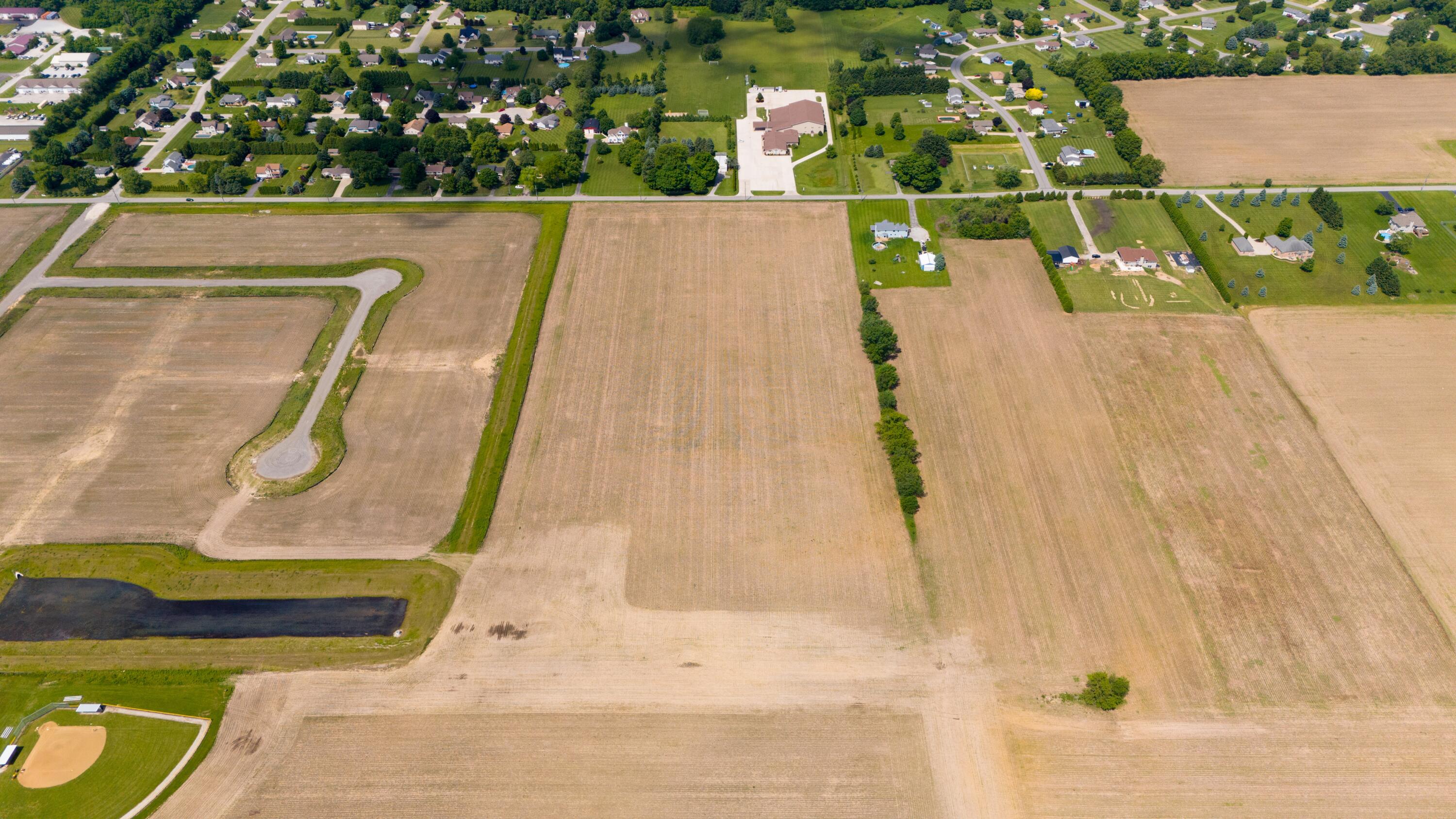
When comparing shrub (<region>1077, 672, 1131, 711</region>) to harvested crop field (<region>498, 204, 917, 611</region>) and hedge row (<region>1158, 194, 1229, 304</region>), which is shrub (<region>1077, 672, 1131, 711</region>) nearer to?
harvested crop field (<region>498, 204, 917, 611</region>)

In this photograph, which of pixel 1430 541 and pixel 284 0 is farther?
pixel 284 0

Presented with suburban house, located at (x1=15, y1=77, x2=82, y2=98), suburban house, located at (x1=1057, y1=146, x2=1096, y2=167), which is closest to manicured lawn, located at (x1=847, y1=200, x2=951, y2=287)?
suburban house, located at (x1=1057, y1=146, x2=1096, y2=167)

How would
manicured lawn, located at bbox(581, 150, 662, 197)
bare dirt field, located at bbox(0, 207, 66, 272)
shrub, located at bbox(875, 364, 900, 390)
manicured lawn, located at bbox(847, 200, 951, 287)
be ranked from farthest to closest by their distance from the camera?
manicured lawn, located at bbox(581, 150, 662, 197), bare dirt field, located at bbox(0, 207, 66, 272), manicured lawn, located at bbox(847, 200, 951, 287), shrub, located at bbox(875, 364, 900, 390)

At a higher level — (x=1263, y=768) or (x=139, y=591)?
(x=139, y=591)

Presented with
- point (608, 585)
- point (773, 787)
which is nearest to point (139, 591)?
A: point (608, 585)

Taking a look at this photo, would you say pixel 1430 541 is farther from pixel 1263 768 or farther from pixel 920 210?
pixel 920 210

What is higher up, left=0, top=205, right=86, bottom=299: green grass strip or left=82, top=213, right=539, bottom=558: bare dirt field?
left=0, top=205, right=86, bottom=299: green grass strip

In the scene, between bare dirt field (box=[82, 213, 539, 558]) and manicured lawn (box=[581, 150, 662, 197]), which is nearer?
bare dirt field (box=[82, 213, 539, 558])

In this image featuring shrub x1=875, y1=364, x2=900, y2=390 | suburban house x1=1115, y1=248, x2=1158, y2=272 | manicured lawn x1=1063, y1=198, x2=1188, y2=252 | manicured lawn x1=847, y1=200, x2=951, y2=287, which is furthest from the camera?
manicured lawn x1=1063, y1=198, x2=1188, y2=252
